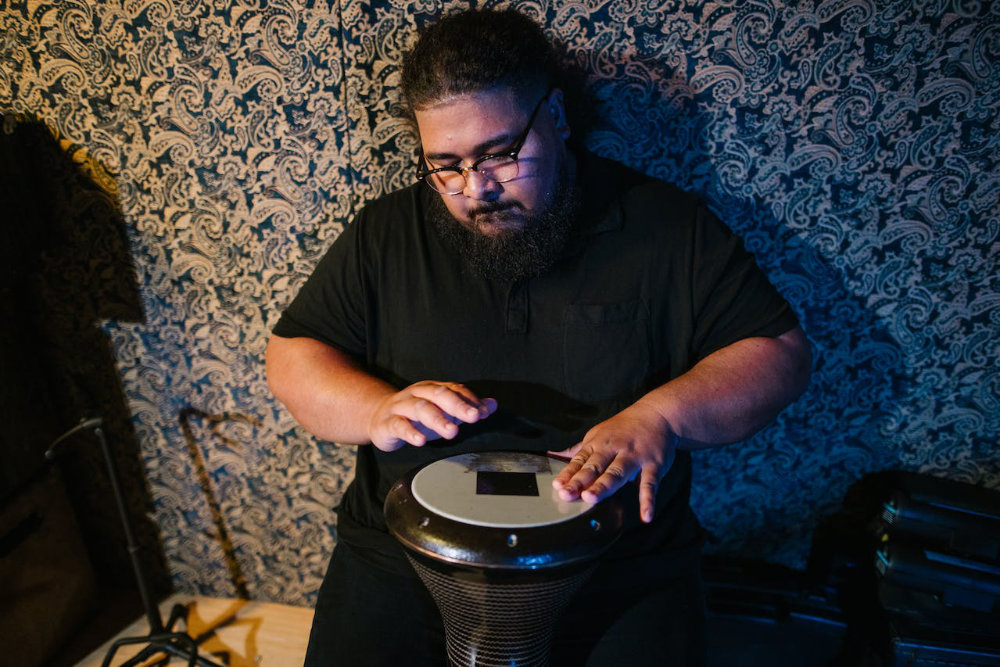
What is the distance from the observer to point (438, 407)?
1043 mm

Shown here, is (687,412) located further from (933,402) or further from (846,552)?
(933,402)

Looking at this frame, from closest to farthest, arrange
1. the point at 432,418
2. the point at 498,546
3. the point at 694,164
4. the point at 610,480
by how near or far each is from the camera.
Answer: the point at 498,546, the point at 610,480, the point at 432,418, the point at 694,164

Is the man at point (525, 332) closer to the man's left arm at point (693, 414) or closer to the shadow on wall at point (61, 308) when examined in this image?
the man's left arm at point (693, 414)

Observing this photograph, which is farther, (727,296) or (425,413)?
(727,296)

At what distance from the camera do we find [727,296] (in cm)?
125

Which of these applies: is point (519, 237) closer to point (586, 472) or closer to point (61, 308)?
point (586, 472)

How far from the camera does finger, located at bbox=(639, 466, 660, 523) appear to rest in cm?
90

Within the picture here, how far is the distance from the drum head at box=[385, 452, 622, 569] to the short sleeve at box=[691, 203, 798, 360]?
1.76ft

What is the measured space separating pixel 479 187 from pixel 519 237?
14 centimetres

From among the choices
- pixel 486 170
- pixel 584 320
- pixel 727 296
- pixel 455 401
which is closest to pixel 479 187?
pixel 486 170

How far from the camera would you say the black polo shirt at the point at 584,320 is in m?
1.28

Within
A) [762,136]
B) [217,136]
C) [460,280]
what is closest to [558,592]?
[460,280]

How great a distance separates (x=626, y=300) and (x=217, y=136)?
1.24 m

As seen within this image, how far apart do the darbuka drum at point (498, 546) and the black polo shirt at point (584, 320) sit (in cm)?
33
